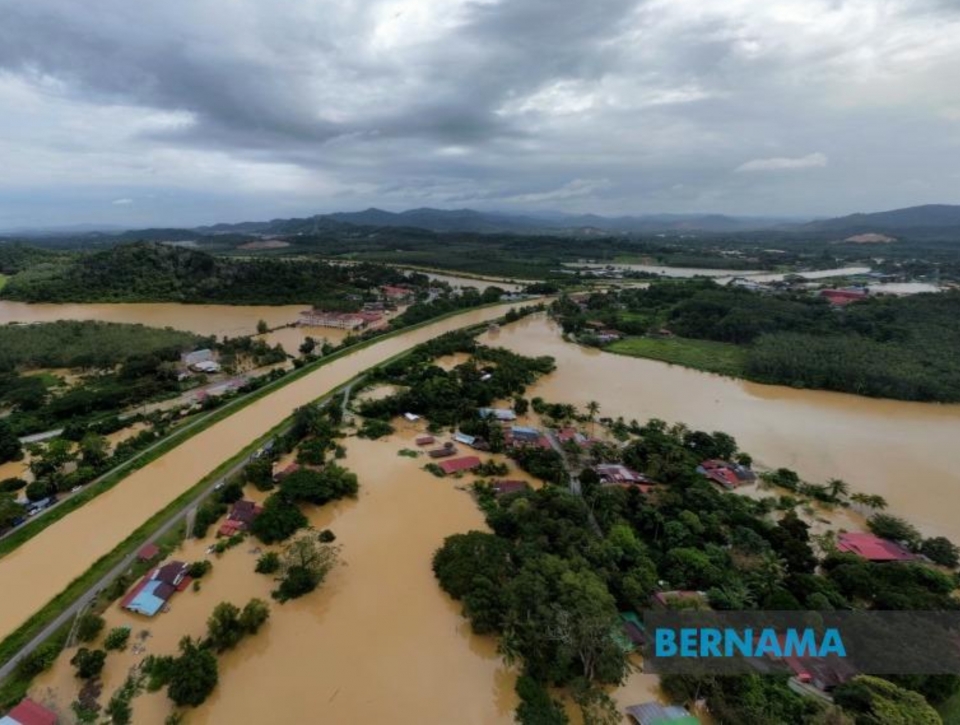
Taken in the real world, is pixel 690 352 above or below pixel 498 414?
above

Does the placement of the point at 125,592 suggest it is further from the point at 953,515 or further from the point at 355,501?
the point at 953,515

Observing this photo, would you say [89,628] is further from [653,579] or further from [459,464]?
[653,579]

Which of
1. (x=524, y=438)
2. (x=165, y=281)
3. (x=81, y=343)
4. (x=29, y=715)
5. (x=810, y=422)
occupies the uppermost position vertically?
(x=165, y=281)

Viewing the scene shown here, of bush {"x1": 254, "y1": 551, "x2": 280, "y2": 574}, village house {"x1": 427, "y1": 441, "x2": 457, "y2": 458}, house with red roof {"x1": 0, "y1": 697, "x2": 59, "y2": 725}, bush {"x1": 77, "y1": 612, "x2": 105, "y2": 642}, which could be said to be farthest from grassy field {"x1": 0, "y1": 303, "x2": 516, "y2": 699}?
village house {"x1": 427, "y1": 441, "x2": 457, "y2": 458}

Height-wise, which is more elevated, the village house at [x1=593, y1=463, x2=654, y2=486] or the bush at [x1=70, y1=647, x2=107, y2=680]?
the village house at [x1=593, y1=463, x2=654, y2=486]

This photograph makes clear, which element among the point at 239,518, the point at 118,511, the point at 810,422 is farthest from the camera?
the point at 810,422

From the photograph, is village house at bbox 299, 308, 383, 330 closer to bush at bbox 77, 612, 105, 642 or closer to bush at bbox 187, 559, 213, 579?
bush at bbox 187, 559, 213, 579

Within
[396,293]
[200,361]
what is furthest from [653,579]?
[396,293]
